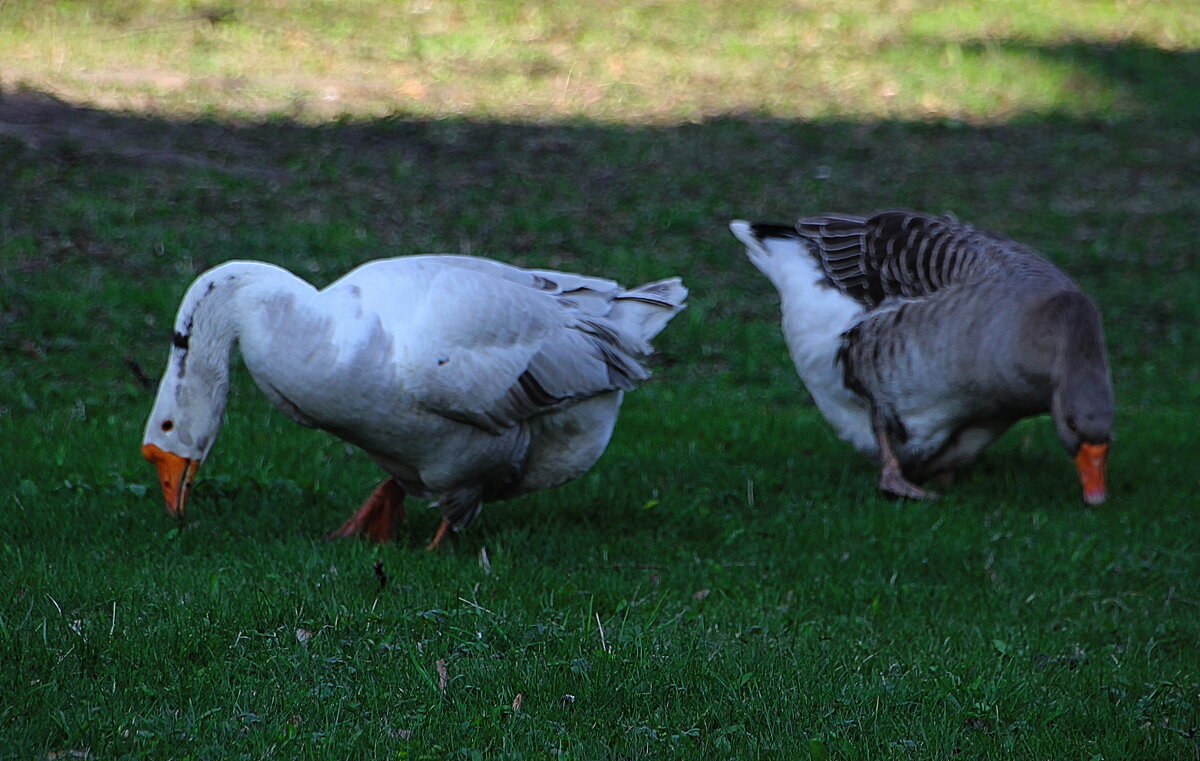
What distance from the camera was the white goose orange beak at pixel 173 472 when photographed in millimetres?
5281

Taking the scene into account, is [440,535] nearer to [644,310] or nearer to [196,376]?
[196,376]

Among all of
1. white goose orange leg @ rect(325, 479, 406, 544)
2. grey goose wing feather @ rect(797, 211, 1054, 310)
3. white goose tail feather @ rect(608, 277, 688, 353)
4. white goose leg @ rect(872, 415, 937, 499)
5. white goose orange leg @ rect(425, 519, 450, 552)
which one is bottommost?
white goose leg @ rect(872, 415, 937, 499)

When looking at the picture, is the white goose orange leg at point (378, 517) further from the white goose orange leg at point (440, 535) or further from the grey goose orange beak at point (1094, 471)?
the grey goose orange beak at point (1094, 471)

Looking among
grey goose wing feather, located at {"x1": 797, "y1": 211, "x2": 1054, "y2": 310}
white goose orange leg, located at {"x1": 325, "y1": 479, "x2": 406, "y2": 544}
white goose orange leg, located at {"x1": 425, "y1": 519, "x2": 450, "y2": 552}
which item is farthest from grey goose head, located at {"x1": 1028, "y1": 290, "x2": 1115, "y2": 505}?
white goose orange leg, located at {"x1": 325, "y1": 479, "x2": 406, "y2": 544}

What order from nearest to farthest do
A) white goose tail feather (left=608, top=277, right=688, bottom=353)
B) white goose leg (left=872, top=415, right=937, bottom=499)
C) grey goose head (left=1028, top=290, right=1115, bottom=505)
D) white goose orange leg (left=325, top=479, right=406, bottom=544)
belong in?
white goose orange leg (left=325, top=479, right=406, bottom=544)
white goose tail feather (left=608, top=277, right=688, bottom=353)
grey goose head (left=1028, top=290, right=1115, bottom=505)
white goose leg (left=872, top=415, right=937, bottom=499)

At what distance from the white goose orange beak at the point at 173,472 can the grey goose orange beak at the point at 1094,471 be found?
4.54 metres

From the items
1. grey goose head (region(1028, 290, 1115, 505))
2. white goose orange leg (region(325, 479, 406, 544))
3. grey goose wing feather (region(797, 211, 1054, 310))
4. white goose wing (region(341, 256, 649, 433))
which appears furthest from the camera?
grey goose wing feather (region(797, 211, 1054, 310))

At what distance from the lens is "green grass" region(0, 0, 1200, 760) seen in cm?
414

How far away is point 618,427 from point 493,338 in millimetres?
2429

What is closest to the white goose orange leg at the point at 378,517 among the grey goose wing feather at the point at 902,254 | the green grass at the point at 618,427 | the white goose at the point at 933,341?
the green grass at the point at 618,427

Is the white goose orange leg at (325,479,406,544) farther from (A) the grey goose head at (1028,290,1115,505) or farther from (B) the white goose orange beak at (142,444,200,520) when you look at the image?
(A) the grey goose head at (1028,290,1115,505)

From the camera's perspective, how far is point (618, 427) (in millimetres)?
7824

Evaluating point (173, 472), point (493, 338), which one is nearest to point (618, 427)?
point (493, 338)

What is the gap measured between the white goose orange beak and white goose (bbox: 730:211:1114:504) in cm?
365
